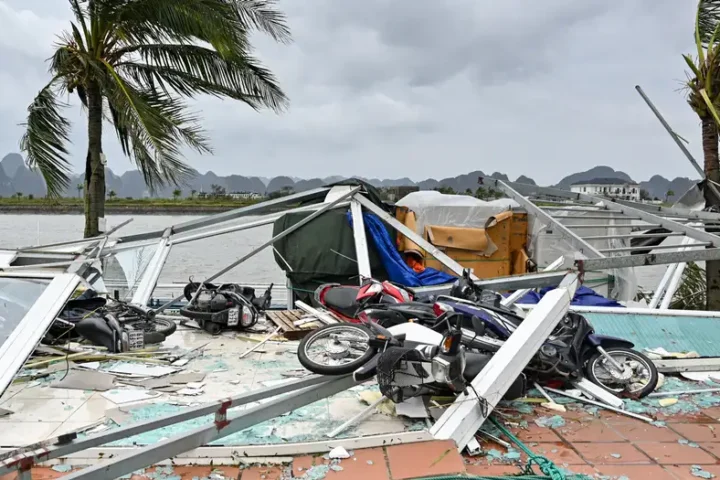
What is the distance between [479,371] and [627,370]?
153cm

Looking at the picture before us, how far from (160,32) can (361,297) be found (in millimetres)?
6134

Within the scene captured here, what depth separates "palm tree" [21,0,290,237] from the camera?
27.2 ft

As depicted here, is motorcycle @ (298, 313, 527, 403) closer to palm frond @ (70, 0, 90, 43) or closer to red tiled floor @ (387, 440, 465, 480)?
red tiled floor @ (387, 440, 465, 480)

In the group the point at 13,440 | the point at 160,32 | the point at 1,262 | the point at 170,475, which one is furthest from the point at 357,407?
the point at 160,32

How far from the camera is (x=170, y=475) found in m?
3.12

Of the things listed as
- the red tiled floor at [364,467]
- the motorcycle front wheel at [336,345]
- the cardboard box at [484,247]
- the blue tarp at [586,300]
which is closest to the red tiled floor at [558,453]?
the red tiled floor at [364,467]

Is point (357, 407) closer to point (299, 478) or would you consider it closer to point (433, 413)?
point (433, 413)

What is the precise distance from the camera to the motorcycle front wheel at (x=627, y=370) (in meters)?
4.65

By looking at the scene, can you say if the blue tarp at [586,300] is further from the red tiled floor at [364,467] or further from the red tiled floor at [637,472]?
the red tiled floor at [364,467]

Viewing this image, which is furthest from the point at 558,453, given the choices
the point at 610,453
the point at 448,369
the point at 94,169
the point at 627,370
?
the point at 94,169

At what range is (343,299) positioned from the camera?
20.7 feet

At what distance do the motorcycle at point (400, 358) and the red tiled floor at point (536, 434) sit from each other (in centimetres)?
33

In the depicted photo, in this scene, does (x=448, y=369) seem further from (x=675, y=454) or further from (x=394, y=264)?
(x=394, y=264)

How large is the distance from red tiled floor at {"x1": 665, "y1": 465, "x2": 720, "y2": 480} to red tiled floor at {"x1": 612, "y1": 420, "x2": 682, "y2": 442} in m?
0.41
